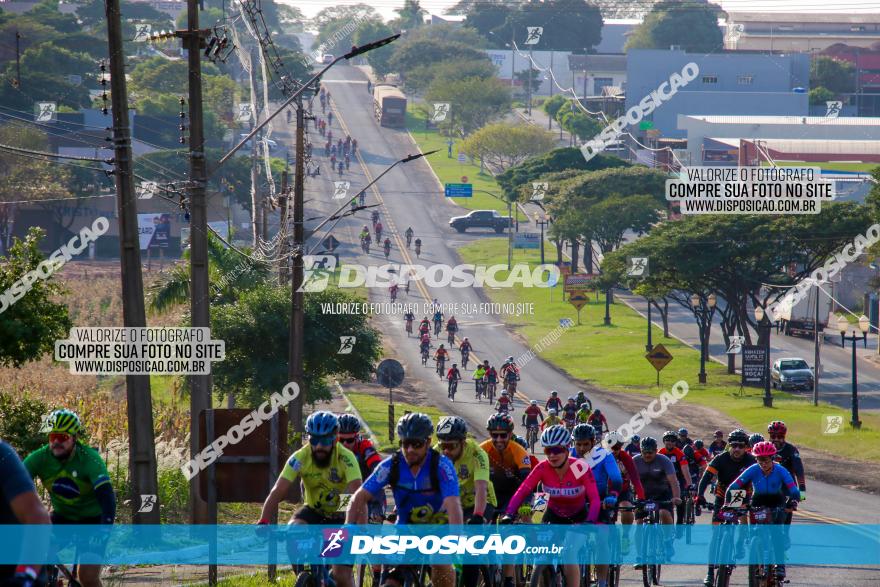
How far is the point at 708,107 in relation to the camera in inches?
5374

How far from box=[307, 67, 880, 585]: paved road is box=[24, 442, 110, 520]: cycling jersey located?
9.62 meters

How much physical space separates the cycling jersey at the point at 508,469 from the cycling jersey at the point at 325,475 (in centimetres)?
336

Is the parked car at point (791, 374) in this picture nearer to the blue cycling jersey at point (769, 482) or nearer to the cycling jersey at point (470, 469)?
the blue cycling jersey at point (769, 482)

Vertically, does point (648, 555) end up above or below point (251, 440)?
below

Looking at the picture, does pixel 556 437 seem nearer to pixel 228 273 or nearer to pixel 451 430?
pixel 451 430

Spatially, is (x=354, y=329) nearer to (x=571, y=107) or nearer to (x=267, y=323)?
(x=267, y=323)

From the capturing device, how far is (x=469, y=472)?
1373 centimetres

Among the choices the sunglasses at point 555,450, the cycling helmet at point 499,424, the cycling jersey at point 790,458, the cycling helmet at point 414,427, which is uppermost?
the cycling helmet at point 414,427

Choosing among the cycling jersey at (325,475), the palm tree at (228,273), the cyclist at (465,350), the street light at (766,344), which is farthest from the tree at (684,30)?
the cycling jersey at (325,475)

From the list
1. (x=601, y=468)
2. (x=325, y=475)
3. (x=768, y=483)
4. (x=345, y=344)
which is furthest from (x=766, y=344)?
(x=325, y=475)

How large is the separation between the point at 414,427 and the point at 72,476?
3002 mm

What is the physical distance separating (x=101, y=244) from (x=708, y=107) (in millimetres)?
69193

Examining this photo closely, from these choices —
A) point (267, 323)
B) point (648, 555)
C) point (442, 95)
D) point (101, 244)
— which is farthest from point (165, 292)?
point (442, 95)

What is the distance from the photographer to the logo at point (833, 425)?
4516cm
